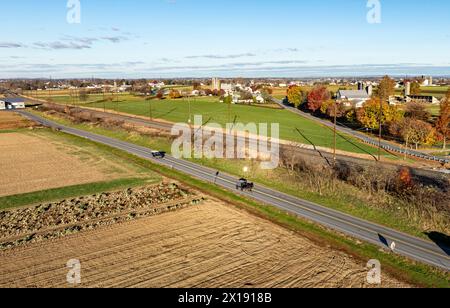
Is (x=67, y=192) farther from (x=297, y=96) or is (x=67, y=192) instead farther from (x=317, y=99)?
(x=297, y=96)

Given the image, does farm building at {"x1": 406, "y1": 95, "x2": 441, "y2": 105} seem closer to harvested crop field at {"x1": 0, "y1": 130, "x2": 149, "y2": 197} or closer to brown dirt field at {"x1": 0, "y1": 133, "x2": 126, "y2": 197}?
harvested crop field at {"x1": 0, "y1": 130, "x2": 149, "y2": 197}

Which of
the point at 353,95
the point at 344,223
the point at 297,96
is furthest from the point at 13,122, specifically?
the point at 353,95

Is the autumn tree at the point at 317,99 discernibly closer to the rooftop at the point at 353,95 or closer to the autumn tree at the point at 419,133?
the rooftop at the point at 353,95

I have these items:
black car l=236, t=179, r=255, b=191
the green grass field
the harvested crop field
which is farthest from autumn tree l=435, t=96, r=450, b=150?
the harvested crop field

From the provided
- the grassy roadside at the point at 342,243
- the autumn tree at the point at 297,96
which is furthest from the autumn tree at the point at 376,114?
the grassy roadside at the point at 342,243

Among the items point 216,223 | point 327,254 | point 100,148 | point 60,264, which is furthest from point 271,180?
point 100,148
